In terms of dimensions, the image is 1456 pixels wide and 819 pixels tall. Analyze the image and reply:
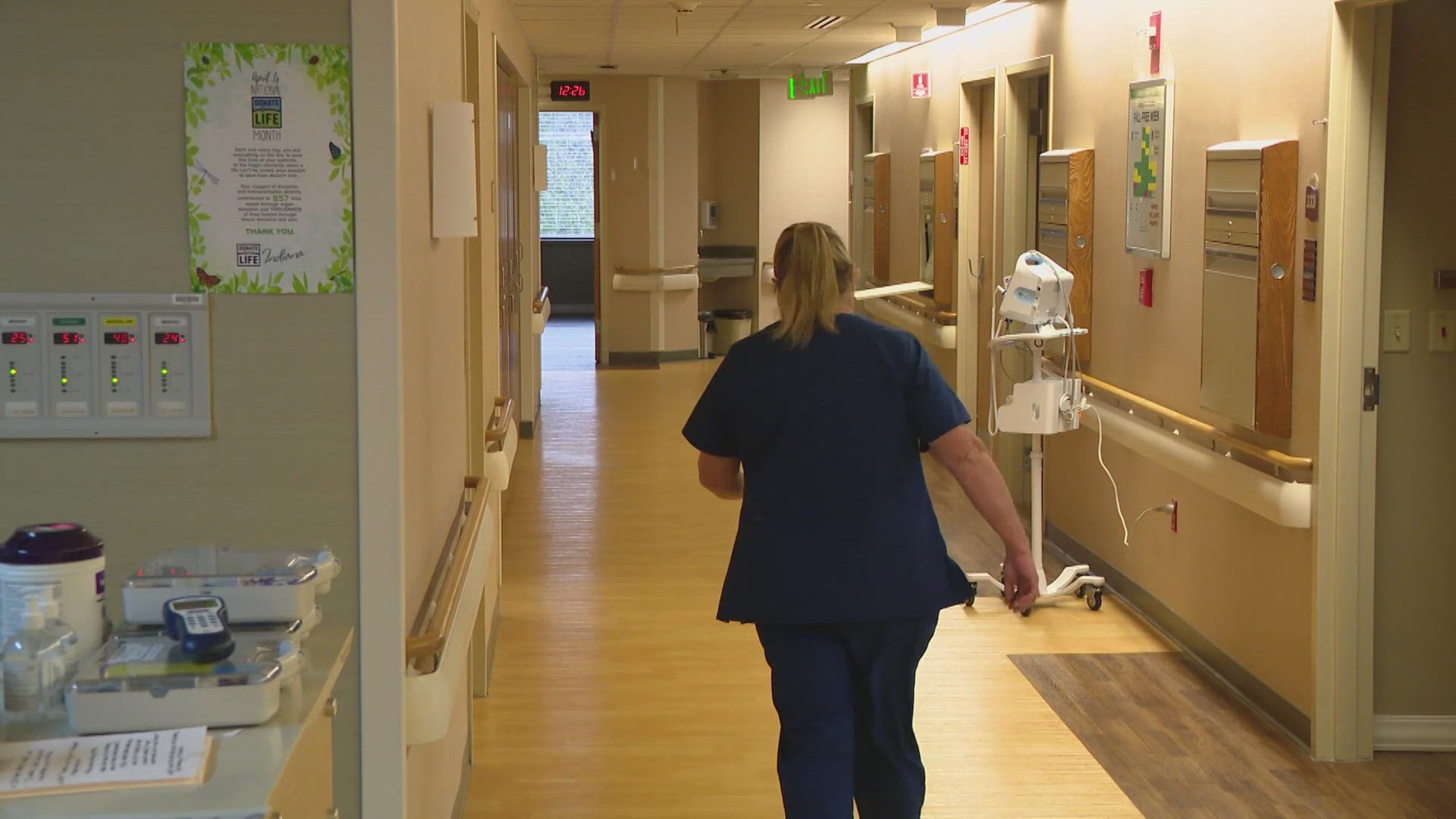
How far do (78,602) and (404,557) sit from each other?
1028 millimetres

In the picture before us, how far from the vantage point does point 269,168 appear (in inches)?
108

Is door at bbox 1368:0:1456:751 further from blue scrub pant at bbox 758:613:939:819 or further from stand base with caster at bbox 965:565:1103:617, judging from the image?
blue scrub pant at bbox 758:613:939:819

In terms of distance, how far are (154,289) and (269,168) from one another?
29 cm

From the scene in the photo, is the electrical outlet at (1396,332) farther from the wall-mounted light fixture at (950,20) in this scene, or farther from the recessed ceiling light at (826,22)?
the recessed ceiling light at (826,22)

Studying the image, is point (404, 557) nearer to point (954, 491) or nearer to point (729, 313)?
point (954, 491)

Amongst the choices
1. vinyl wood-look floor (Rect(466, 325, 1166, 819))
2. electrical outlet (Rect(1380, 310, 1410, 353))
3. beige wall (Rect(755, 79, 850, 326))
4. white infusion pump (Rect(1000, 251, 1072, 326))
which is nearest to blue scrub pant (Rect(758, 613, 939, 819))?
vinyl wood-look floor (Rect(466, 325, 1166, 819))

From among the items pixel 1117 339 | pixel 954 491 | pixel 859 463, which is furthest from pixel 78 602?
pixel 954 491

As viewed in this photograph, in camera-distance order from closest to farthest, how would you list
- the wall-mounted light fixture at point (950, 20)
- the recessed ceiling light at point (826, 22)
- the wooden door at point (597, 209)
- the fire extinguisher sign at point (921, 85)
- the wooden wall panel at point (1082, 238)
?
the wooden wall panel at point (1082, 238)
the wall-mounted light fixture at point (950, 20)
the recessed ceiling light at point (826, 22)
the fire extinguisher sign at point (921, 85)
the wooden door at point (597, 209)

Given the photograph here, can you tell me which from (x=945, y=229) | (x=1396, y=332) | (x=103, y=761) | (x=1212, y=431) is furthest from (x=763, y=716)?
(x=945, y=229)

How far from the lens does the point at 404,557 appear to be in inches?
112

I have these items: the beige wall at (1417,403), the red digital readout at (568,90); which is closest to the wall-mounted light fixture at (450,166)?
the beige wall at (1417,403)

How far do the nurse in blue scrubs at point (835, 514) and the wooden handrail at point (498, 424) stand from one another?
2055 mm

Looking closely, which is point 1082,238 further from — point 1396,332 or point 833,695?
point 833,695

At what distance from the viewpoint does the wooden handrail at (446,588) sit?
2896 mm
